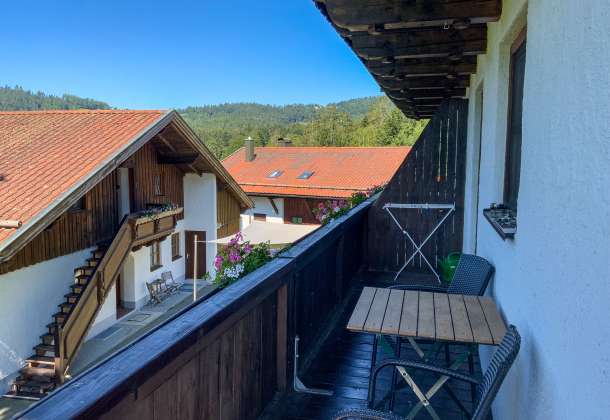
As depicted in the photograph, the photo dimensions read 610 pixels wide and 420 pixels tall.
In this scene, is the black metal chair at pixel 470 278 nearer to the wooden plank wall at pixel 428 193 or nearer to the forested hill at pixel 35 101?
the wooden plank wall at pixel 428 193

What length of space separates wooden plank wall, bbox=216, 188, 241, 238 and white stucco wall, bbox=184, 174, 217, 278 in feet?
1.28

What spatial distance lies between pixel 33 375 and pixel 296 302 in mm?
8944

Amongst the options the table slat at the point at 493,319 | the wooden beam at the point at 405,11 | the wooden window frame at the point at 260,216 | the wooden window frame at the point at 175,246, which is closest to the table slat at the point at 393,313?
the table slat at the point at 493,319

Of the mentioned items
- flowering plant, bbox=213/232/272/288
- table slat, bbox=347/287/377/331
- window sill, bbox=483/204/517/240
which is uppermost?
window sill, bbox=483/204/517/240

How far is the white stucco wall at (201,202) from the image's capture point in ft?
55.2

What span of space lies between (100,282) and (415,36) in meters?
10.1

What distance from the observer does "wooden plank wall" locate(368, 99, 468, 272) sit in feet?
18.8

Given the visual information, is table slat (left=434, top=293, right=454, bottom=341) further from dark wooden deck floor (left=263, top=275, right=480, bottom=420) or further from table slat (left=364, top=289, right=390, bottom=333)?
dark wooden deck floor (left=263, top=275, right=480, bottom=420)

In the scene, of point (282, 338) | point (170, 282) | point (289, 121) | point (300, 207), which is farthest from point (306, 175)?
point (289, 121)

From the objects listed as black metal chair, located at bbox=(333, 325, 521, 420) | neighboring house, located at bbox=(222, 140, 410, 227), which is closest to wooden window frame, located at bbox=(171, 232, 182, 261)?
neighboring house, located at bbox=(222, 140, 410, 227)

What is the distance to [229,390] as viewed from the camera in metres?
2.03

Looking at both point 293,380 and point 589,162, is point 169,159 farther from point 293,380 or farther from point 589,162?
point 589,162

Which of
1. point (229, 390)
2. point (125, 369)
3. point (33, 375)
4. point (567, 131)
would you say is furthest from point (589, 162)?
point (33, 375)

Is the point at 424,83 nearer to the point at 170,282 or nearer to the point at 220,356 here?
the point at 220,356
